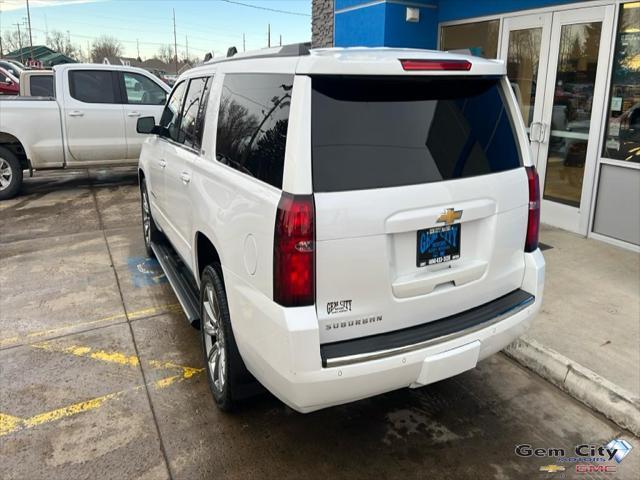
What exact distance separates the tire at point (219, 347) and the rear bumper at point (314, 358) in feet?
0.64

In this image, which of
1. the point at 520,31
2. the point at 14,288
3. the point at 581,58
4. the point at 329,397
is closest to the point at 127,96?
the point at 14,288

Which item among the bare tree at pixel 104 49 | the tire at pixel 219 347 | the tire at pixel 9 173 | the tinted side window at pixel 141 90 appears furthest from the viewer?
the bare tree at pixel 104 49

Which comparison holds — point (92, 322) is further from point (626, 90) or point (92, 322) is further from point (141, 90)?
point (141, 90)

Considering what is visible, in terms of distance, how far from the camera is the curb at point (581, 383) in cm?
313

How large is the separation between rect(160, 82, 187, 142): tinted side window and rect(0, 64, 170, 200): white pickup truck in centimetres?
528

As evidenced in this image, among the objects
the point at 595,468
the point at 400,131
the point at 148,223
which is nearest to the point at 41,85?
the point at 148,223

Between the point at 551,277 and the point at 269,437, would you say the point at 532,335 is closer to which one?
the point at 551,277

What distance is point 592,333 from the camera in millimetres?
4004

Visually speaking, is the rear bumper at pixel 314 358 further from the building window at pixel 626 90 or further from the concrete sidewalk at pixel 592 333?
the building window at pixel 626 90

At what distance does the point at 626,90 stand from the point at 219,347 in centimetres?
507

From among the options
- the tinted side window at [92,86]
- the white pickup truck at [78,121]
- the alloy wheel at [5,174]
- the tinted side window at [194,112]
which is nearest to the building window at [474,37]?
the tinted side window at [194,112]

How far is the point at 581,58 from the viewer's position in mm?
6070

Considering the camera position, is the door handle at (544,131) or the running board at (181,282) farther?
the door handle at (544,131)

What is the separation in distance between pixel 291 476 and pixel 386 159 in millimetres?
1654
